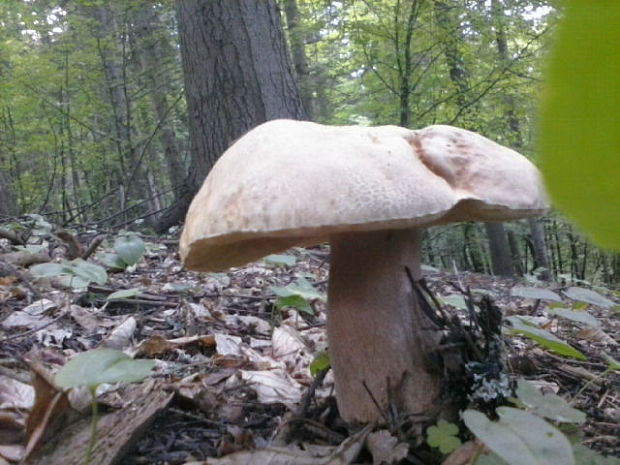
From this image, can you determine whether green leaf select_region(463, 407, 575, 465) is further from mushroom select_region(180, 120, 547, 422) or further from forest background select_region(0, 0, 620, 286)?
forest background select_region(0, 0, 620, 286)

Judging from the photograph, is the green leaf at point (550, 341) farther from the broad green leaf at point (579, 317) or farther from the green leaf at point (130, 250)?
the green leaf at point (130, 250)


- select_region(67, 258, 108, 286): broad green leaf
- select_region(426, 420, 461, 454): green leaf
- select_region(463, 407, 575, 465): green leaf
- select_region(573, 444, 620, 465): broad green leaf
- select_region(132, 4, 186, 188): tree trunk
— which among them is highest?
select_region(132, 4, 186, 188): tree trunk

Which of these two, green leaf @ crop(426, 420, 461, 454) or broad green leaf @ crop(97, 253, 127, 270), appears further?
broad green leaf @ crop(97, 253, 127, 270)

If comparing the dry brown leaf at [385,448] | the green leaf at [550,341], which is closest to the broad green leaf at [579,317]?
the green leaf at [550,341]

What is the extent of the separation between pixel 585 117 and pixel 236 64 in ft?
14.7

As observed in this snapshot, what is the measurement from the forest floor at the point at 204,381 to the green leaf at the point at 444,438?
73 mm

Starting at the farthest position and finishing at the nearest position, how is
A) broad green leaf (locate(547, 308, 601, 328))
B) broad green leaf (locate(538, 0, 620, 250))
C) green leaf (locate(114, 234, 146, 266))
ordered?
green leaf (locate(114, 234, 146, 266)), broad green leaf (locate(547, 308, 601, 328)), broad green leaf (locate(538, 0, 620, 250))

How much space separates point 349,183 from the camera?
3.61 ft

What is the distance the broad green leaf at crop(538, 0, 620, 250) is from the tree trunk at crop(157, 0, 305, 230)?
4.39m

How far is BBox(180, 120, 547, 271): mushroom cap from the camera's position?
3.56 feet

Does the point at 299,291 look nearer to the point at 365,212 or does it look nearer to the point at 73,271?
the point at 73,271

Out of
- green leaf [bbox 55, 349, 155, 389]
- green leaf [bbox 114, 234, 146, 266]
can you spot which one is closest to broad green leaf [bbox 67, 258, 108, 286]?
green leaf [bbox 114, 234, 146, 266]

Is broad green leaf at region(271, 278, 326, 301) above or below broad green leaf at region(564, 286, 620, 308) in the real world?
above

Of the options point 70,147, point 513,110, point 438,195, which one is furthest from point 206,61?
point 70,147
